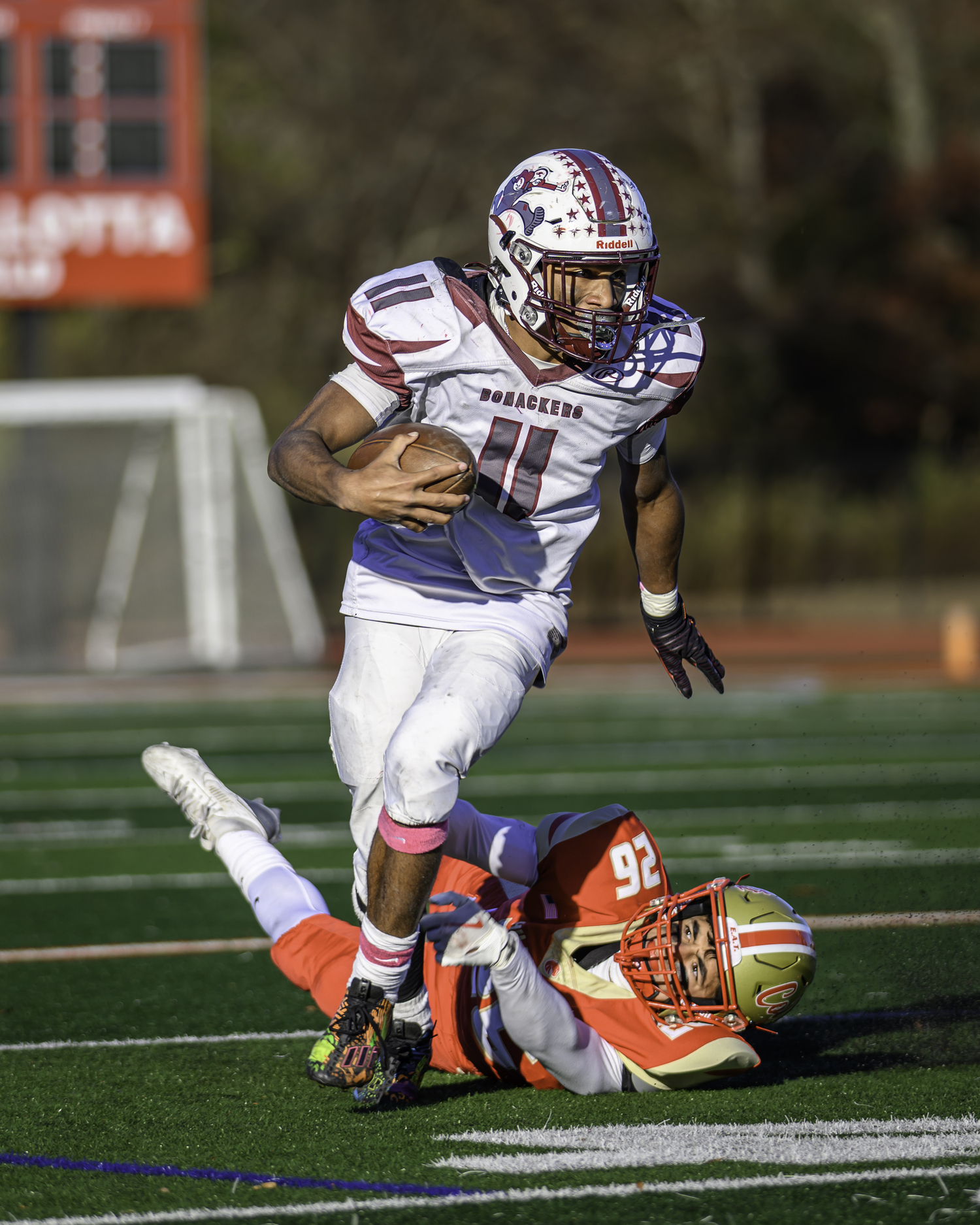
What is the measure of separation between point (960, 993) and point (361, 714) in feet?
4.91

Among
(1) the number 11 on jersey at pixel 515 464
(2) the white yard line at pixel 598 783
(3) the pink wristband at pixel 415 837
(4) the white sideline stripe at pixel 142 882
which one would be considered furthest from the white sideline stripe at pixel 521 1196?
(2) the white yard line at pixel 598 783

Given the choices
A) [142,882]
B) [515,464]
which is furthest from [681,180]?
[515,464]

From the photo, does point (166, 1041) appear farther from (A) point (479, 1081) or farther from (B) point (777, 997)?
(B) point (777, 997)

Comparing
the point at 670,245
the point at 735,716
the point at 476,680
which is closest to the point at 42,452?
the point at 735,716

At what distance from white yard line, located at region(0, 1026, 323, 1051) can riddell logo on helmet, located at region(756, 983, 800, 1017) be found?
1.21 metres

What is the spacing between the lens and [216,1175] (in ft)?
10.3

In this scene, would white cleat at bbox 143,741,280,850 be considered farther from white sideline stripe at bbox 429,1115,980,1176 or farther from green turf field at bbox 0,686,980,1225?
white sideline stripe at bbox 429,1115,980,1176

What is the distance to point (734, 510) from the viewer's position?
71.2ft

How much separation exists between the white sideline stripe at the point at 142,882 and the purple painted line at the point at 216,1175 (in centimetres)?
331

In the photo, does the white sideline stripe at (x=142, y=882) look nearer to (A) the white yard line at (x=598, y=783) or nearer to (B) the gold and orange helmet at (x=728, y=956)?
(A) the white yard line at (x=598, y=783)

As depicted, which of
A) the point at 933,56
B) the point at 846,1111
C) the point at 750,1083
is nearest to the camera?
the point at 846,1111

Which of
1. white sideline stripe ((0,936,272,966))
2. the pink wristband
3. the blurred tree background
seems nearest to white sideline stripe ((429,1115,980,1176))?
the pink wristband

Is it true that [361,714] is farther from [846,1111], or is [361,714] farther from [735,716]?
[735,716]

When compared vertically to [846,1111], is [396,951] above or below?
above
